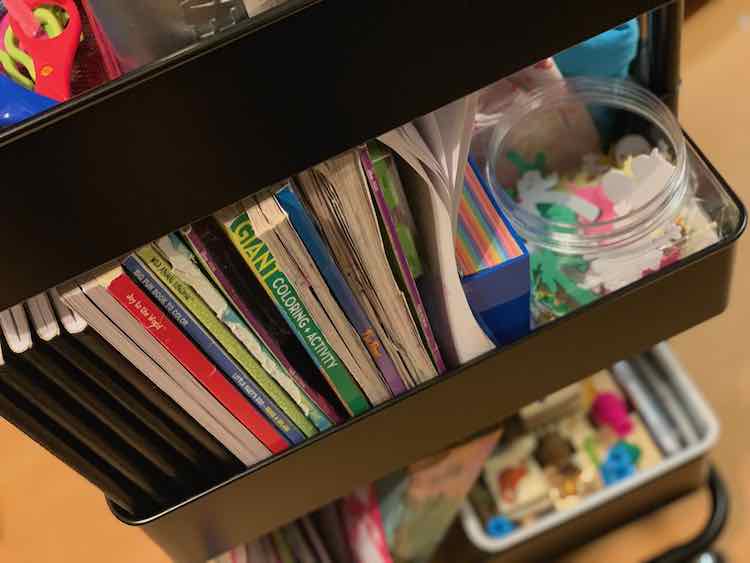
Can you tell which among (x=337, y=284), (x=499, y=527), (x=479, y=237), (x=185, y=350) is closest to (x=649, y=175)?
(x=479, y=237)

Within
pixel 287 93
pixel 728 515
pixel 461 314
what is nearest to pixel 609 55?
pixel 461 314

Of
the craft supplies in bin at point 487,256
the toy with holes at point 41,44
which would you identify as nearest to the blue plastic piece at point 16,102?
the toy with holes at point 41,44

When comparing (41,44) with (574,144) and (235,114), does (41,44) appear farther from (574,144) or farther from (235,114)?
(574,144)

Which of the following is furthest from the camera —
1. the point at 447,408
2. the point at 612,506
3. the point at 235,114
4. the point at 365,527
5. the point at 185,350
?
the point at 612,506

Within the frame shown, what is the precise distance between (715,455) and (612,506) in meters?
0.18

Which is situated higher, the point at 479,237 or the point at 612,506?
the point at 479,237

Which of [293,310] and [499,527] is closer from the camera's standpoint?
[293,310]

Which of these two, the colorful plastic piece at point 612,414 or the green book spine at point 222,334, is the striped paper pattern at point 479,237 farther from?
the colorful plastic piece at point 612,414

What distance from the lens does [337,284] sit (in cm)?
56

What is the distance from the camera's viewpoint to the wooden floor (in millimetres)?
1026

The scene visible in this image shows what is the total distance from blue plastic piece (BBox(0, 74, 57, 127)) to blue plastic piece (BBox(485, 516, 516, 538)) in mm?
779

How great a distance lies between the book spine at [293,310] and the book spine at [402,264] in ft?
0.21

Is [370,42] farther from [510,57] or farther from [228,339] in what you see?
[228,339]

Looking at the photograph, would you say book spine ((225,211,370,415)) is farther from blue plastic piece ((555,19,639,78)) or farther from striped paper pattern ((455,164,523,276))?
blue plastic piece ((555,19,639,78))
